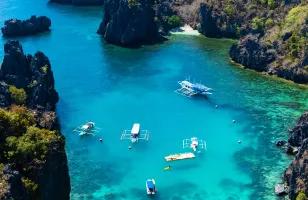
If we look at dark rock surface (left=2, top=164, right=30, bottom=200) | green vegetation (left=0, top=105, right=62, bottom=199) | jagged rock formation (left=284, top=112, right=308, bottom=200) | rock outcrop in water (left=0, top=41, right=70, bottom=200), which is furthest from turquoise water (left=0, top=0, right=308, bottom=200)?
dark rock surface (left=2, top=164, right=30, bottom=200)

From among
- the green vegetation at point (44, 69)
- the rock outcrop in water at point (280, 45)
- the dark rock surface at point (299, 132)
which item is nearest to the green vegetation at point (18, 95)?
the green vegetation at point (44, 69)

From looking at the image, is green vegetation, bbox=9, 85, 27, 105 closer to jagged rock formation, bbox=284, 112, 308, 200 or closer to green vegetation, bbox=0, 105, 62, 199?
green vegetation, bbox=0, 105, 62, 199

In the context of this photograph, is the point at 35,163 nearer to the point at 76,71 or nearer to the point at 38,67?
the point at 38,67

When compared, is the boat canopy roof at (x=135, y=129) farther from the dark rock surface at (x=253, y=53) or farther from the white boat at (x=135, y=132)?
the dark rock surface at (x=253, y=53)

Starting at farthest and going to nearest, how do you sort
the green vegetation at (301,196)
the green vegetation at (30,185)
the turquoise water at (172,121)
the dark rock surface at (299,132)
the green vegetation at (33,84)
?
the green vegetation at (33,84)
the dark rock surface at (299,132)
the turquoise water at (172,121)
the green vegetation at (301,196)
the green vegetation at (30,185)

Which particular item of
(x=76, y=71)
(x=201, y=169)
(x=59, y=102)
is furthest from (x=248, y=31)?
(x=201, y=169)

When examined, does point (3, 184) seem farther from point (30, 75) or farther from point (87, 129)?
point (30, 75)
